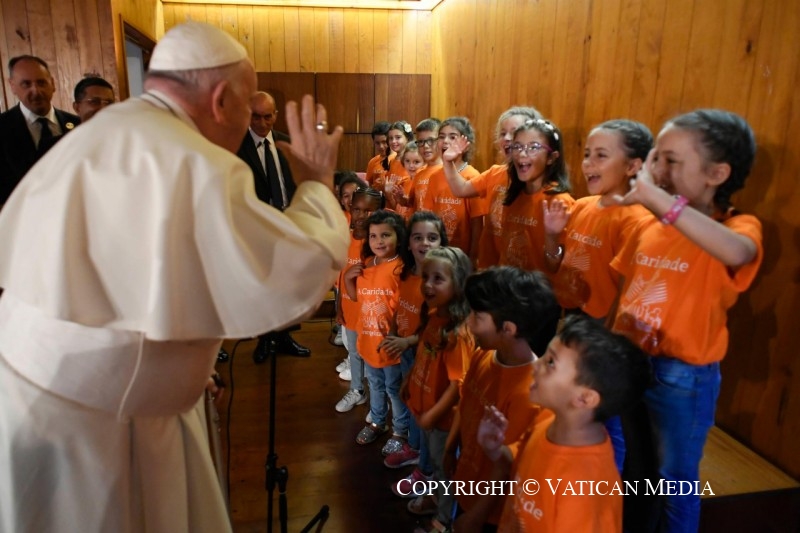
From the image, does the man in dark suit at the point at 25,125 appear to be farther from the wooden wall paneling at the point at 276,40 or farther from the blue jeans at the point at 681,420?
the wooden wall paneling at the point at 276,40

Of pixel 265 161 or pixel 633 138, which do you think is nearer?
pixel 633 138

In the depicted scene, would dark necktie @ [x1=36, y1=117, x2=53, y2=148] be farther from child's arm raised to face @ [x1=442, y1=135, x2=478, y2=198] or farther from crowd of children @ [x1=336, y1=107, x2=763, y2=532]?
child's arm raised to face @ [x1=442, y1=135, x2=478, y2=198]

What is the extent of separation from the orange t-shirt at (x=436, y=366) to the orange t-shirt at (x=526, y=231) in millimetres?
583

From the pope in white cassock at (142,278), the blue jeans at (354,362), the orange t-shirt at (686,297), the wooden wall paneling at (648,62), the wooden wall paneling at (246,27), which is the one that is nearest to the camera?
the pope in white cassock at (142,278)

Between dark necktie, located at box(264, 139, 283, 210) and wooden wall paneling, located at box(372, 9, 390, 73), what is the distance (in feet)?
11.8

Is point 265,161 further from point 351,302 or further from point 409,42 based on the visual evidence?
point 409,42

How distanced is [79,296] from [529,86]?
11.2 feet

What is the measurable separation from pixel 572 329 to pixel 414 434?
1.44 metres

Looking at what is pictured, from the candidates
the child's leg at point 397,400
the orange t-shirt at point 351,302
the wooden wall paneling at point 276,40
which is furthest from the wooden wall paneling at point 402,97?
the child's leg at point 397,400

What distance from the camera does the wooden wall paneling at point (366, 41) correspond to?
657 cm

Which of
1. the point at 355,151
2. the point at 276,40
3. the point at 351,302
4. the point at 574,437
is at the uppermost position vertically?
the point at 276,40

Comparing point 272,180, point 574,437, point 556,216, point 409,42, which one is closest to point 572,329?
point 574,437

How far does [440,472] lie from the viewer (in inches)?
79.3

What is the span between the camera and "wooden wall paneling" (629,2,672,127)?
2443 millimetres
